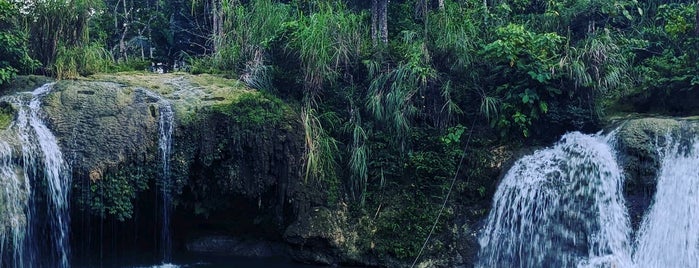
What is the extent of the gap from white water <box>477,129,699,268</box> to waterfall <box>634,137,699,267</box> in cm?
1

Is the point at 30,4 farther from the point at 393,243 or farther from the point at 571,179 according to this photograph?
the point at 571,179

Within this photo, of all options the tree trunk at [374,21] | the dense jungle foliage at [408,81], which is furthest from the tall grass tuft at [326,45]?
the tree trunk at [374,21]

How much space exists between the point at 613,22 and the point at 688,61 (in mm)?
4149

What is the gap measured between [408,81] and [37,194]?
6.30m

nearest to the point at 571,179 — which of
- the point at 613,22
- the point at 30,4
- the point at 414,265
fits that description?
the point at 414,265

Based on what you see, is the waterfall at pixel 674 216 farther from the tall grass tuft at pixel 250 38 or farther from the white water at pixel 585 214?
the tall grass tuft at pixel 250 38

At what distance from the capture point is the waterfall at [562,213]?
34.0 feet

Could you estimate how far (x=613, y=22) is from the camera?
16.1m

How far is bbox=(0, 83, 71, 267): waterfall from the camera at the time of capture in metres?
9.84

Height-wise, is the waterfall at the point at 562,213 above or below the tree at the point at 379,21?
below

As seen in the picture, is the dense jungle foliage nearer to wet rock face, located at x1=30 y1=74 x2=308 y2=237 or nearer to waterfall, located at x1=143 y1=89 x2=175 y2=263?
wet rock face, located at x1=30 y1=74 x2=308 y2=237

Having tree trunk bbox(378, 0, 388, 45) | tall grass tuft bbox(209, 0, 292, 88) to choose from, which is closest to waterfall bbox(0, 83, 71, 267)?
tall grass tuft bbox(209, 0, 292, 88)

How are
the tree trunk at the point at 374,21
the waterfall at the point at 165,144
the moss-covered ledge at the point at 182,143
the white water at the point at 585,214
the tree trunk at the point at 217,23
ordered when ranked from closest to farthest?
1. the white water at the point at 585,214
2. the moss-covered ledge at the point at 182,143
3. the waterfall at the point at 165,144
4. the tree trunk at the point at 374,21
5. the tree trunk at the point at 217,23

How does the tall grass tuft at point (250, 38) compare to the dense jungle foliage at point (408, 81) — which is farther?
the tall grass tuft at point (250, 38)
